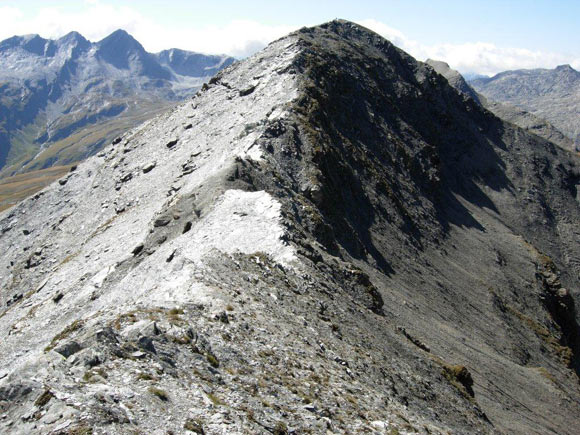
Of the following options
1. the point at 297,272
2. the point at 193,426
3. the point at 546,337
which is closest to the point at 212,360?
the point at 193,426

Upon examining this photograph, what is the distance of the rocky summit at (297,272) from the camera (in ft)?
54.3

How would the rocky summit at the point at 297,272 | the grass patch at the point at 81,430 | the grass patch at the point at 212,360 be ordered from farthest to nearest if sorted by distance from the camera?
the grass patch at the point at 212,360 → the rocky summit at the point at 297,272 → the grass patch at the point at 81,430

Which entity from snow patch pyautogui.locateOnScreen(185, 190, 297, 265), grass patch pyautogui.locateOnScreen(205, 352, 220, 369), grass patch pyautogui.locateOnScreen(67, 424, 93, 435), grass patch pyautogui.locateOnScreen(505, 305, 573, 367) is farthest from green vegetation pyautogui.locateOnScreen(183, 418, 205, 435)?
grass patch pyautogui.locateOnScreen(505, 305, 573, 367)

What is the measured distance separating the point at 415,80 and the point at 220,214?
85.6m

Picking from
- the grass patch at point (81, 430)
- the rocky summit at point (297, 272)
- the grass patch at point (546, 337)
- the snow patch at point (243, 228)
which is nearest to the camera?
the grass patch at point (81, 430)

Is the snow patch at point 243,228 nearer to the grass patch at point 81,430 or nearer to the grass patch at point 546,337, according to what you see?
the grass patch at point 81,430

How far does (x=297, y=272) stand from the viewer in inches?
1112

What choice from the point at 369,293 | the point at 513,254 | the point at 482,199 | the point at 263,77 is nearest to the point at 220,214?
the point at 369,293

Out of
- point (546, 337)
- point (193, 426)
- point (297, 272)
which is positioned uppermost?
point (297, 272)

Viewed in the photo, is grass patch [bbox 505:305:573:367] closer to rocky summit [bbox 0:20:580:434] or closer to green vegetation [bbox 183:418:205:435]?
rocky summit [bbox 0:20:580:434]

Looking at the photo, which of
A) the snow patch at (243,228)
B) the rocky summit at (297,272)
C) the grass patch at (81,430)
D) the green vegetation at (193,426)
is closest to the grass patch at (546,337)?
the rocky summit at (297,272)

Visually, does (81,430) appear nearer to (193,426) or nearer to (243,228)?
(193,426)

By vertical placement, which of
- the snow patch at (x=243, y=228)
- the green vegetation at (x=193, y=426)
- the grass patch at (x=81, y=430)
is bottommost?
the green vegetation at (x=193, y=426)

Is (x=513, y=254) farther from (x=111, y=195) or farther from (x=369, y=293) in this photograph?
(x=111, y=195)
